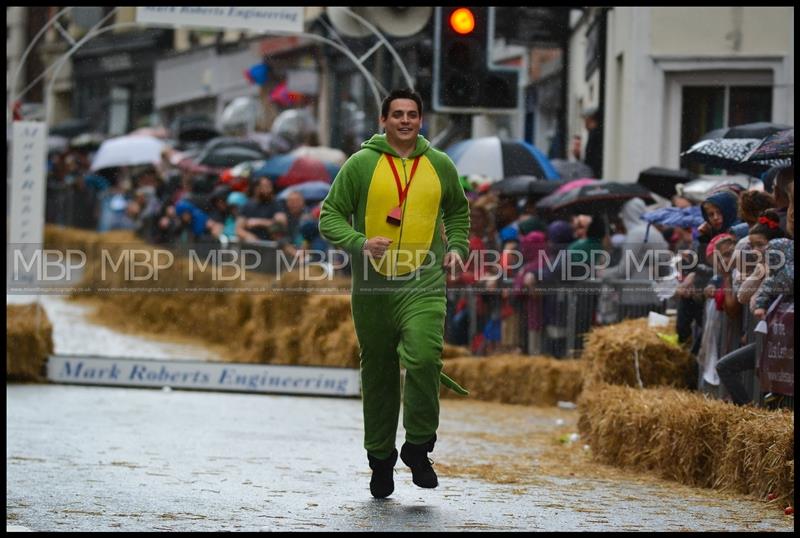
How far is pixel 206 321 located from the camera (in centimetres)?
2105

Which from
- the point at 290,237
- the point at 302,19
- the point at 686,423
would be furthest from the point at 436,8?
the point at 686,423

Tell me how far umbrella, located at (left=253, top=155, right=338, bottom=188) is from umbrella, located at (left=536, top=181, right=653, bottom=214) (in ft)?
23.3

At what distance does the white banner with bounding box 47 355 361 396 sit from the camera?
725 inches

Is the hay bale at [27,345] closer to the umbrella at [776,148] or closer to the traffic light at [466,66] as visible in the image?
the traffic light at [466,66]

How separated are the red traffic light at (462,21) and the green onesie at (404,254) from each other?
777 centimetres

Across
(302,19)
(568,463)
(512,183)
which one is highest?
(302,19)

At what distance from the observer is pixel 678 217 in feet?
49.4

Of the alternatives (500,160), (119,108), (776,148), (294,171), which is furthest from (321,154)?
(119,108)

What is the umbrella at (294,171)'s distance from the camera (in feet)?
79.8

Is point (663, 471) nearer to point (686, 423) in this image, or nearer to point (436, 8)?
point (686, 423)

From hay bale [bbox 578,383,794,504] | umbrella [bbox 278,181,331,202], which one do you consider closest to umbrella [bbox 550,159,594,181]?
umbrella [bbox 278,181,331,202]

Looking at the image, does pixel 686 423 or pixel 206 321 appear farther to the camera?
pixel 206 321

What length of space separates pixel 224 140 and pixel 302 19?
12.1m

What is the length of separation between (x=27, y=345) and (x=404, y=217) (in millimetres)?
10407
